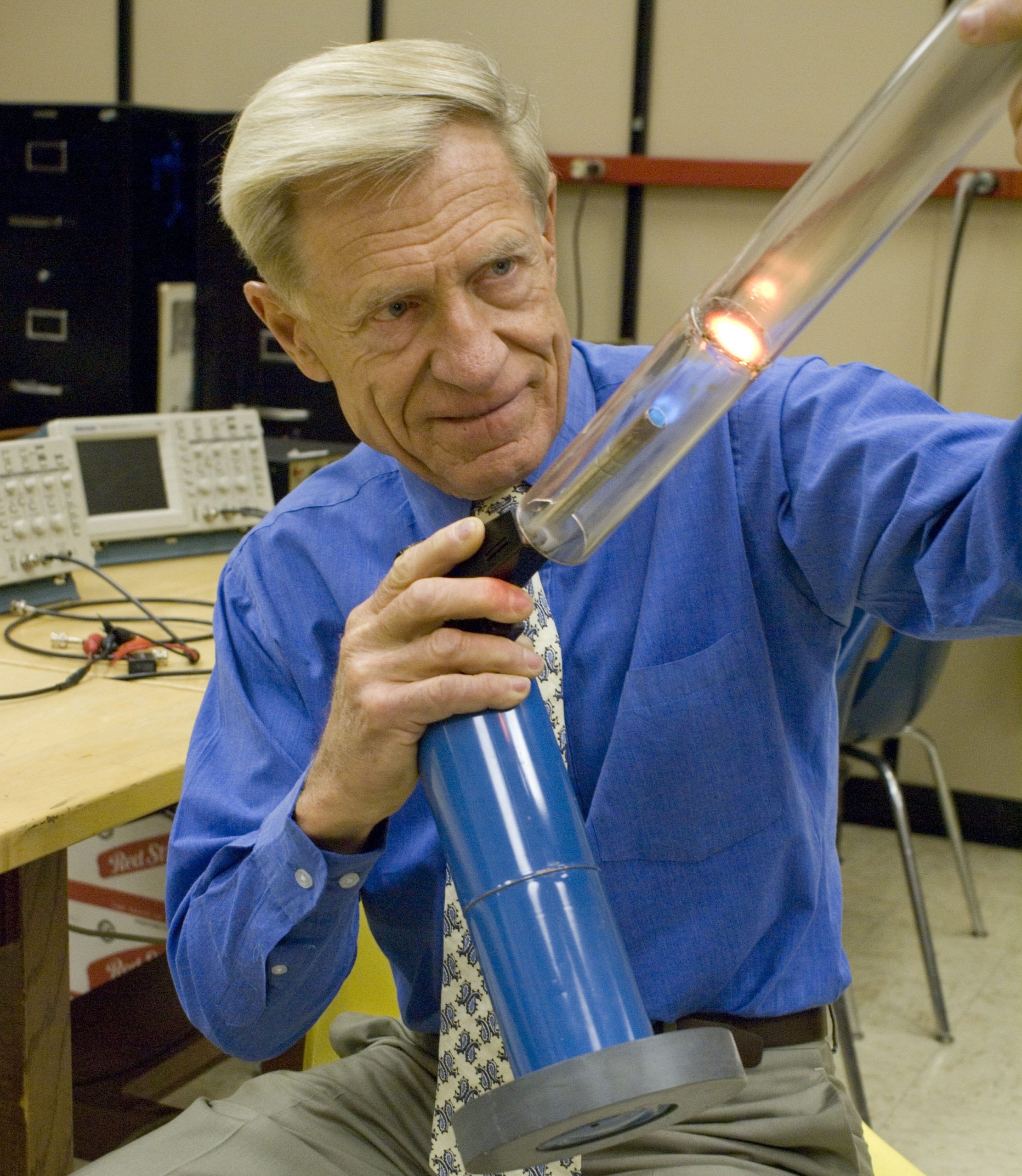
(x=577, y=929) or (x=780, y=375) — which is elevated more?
(x=780, y=375)

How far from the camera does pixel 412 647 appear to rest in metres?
0.80

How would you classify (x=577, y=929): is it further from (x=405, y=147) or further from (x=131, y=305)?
(x=131, y=305)

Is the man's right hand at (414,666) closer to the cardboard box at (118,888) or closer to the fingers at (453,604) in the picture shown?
the fingers at (453,604)

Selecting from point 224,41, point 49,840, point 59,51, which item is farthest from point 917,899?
point 59,51

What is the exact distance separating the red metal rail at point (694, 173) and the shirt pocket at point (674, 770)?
8.21ft

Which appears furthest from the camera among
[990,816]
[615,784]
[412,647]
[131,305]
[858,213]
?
[990,816]

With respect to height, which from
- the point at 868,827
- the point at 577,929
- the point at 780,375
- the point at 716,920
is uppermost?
the point at 780,375

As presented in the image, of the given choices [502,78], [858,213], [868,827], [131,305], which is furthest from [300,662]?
[868,827]

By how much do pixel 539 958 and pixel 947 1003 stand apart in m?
2.10

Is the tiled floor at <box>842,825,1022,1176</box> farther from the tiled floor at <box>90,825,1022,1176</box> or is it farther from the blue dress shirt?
the blue dress shirt

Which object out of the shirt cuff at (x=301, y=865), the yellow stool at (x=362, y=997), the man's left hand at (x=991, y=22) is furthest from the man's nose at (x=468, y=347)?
the yellow stool at (x=362, y=997)

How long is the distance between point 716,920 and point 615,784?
14 cm

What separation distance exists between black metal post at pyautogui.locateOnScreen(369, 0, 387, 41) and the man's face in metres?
3.00

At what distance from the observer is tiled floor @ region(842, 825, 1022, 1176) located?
2.12 m
